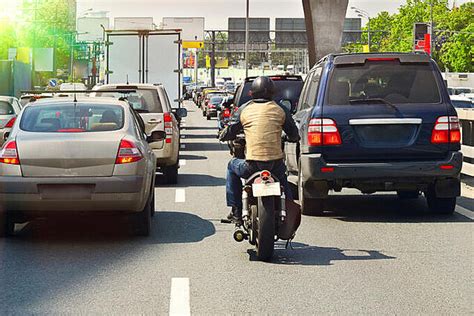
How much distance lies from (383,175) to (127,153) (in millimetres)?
3297

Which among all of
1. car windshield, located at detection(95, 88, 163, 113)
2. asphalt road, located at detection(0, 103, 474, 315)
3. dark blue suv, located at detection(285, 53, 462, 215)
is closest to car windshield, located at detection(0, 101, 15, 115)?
car windshield, located at detection(95, 88, 163, 113)

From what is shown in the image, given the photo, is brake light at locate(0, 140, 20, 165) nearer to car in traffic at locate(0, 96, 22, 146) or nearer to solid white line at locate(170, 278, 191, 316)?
solid white line at locate(170, 278, 191, 316)

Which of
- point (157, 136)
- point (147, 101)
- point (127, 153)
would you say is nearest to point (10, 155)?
point (127, 153)

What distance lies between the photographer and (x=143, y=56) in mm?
30375

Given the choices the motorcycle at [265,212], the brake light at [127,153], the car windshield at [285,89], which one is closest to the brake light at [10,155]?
the brake light at [127,153]

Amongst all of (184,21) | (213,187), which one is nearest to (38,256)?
(213,187)

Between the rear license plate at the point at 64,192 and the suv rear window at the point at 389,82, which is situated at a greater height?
the suv rear window at the point at 389,82

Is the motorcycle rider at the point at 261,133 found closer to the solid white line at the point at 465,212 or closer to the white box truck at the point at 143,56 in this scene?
the solid white line at the point at 465,212

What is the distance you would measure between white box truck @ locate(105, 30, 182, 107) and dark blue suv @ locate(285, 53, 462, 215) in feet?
56.8

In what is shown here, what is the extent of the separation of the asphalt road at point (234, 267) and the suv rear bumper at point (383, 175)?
415 mm

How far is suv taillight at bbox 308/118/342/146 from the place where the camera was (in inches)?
516

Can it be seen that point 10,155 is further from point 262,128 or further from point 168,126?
point 168,126

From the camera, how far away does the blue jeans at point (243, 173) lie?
1019cm

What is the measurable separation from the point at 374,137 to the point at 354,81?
73 centimetres
